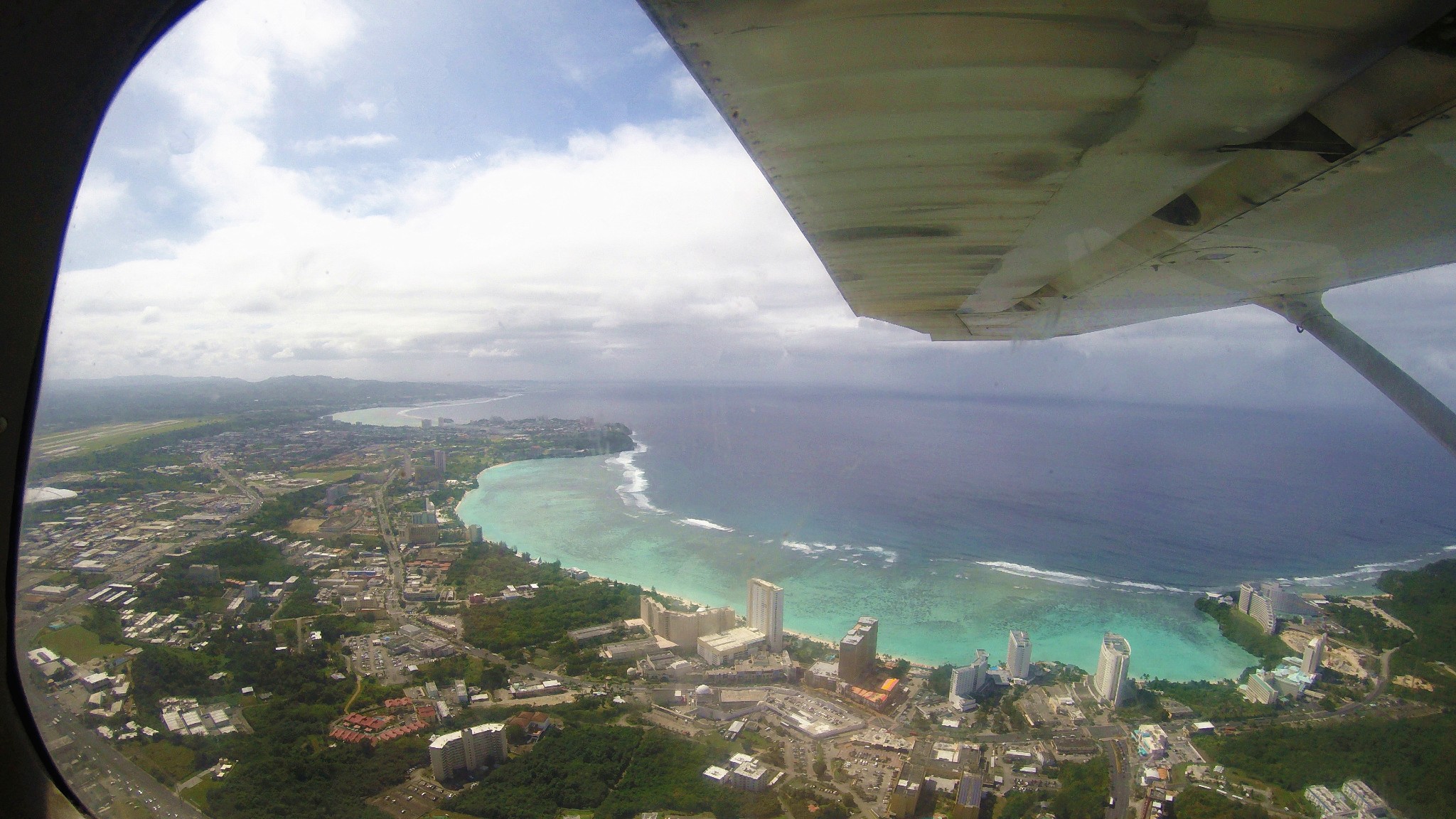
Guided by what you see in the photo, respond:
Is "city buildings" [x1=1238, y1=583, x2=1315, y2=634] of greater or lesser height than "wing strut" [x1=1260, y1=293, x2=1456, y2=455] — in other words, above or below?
below

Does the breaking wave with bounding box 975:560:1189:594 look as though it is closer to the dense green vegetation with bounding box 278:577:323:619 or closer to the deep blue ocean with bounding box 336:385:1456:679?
the deep blue ocean with bounding box 336:385:1456:679

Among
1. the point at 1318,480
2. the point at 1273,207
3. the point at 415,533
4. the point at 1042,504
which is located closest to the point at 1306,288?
the point at 1273,207

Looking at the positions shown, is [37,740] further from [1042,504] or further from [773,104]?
[1042,504]

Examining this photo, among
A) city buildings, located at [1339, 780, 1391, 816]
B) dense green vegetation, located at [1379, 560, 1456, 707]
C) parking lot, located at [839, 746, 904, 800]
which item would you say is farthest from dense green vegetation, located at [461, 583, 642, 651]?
dense green vegetation, located at [1379, 560, 1456, 707]

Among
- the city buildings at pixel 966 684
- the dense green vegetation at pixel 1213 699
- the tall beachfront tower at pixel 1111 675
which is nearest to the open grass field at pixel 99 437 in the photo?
the city buildings at pixel 966 684

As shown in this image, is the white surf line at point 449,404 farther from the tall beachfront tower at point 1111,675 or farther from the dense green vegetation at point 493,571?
the tall beachfront tower at point 1111,675

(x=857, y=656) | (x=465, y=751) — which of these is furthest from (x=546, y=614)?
(x=857, y=656)
